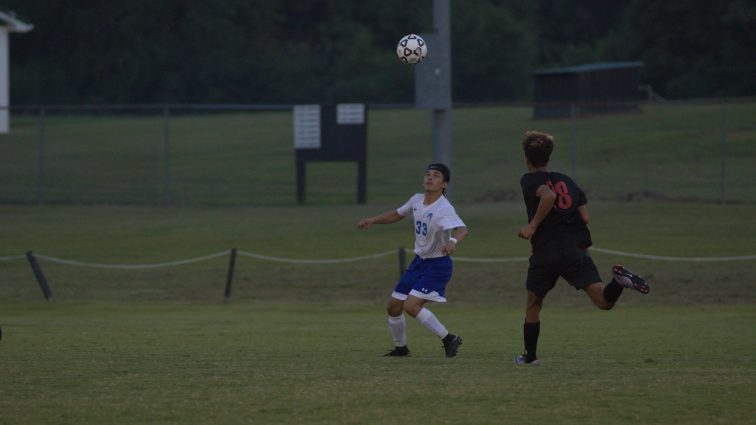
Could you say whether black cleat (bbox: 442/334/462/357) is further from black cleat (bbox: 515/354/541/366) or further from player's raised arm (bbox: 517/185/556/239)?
player's raised arm (bbox: 517/185/556/239)

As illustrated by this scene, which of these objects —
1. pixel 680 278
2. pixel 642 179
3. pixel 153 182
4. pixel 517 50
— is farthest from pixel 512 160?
pixel 517 50

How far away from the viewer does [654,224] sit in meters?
25.1

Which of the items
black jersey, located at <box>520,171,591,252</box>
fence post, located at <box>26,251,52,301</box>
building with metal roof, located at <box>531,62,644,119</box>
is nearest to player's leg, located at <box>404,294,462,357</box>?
black jersey, located at <box>520,171,591,252</box>

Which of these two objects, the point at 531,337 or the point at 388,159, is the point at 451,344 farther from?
the point at 388,159

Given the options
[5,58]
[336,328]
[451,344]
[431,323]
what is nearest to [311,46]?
[5,58]

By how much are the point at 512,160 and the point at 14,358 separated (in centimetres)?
3002

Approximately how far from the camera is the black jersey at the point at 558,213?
30.7 feet

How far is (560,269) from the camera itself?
31.0ft

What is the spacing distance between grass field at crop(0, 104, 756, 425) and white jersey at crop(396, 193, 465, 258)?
3.37ft

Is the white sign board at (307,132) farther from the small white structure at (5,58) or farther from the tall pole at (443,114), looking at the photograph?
the small white structure at (5,58)

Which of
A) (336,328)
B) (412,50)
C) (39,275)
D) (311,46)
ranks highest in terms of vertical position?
(311,46)

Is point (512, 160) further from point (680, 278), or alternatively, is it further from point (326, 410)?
point (326, 410)

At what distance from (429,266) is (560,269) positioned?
147 centimetres

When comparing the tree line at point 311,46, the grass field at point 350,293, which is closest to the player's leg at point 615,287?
the grass field at point 350,293
